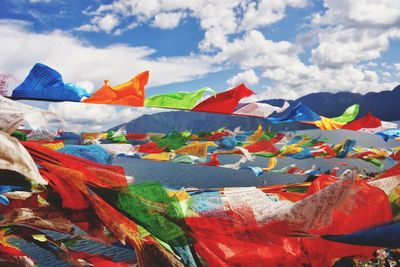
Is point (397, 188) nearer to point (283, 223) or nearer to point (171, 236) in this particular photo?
point (283, 223)

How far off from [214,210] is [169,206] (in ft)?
1.43

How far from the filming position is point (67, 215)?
13.5ft

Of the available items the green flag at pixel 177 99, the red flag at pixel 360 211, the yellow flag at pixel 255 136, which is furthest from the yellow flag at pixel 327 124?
the yellow flag at pixel 255 136

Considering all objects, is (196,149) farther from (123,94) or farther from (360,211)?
(360,211)

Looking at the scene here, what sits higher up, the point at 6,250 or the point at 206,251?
the point at 206,251

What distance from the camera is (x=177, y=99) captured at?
5254mm

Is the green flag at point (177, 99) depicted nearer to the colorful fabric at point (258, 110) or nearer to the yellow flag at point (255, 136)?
the colorful fabric at point (258, 110)

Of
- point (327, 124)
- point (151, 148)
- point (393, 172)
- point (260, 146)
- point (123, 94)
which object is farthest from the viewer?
point (260, 146)

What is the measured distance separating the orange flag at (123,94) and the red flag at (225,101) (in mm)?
840

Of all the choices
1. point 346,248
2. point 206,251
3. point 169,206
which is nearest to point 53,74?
point 169,206

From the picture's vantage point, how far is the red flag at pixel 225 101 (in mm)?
4992

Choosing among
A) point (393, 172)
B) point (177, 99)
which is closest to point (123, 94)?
point (177, 99)

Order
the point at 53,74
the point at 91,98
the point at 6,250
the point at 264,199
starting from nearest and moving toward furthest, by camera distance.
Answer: the point at 264,199 → the point at 53,74 → the point at 91,98 → the point at 6,250

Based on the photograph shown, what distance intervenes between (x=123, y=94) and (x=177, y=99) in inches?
29.4
